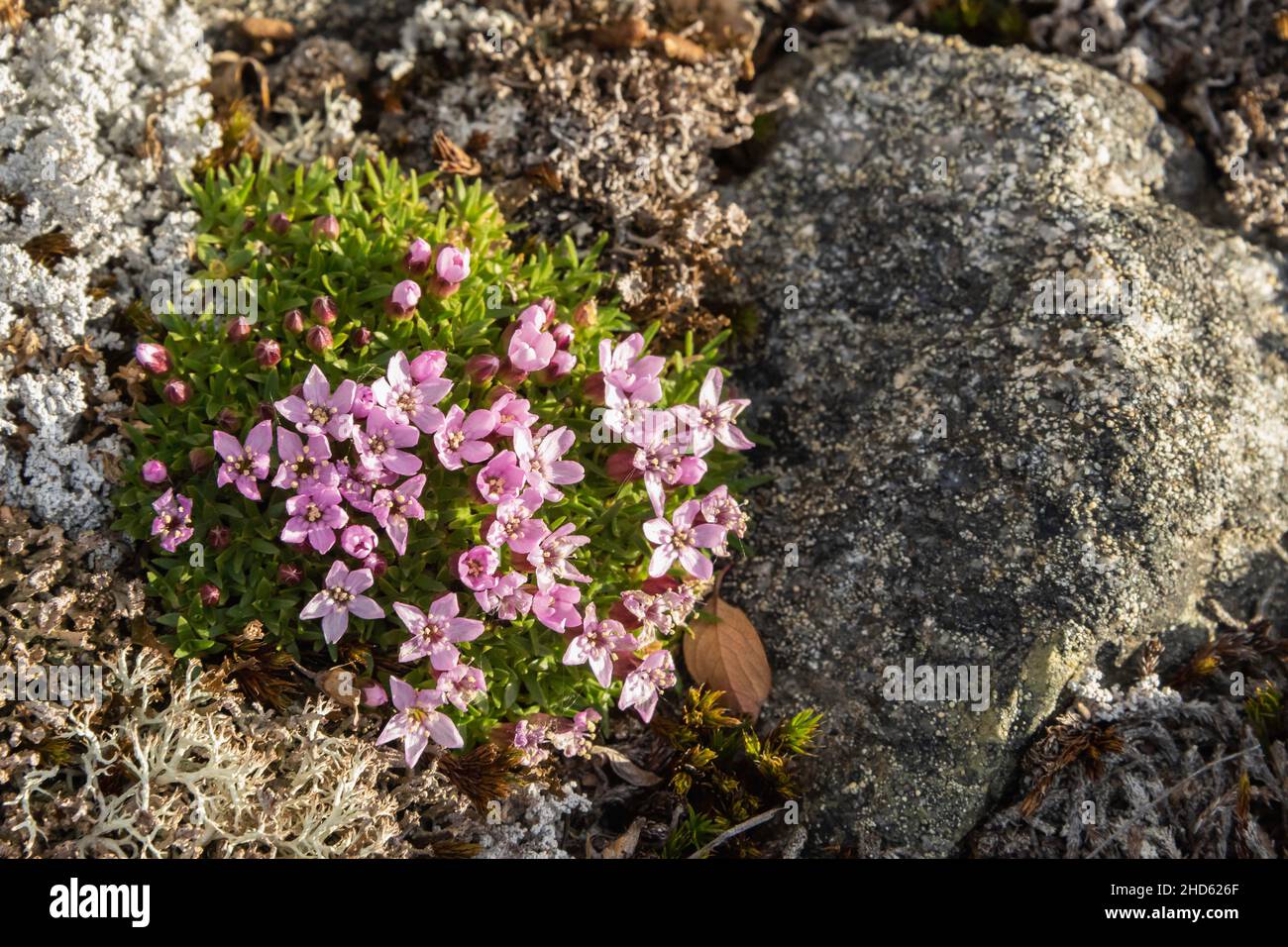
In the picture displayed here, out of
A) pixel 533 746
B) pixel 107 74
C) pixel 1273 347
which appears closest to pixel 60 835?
pixel 533 746

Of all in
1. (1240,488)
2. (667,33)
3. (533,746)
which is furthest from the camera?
(667,33)

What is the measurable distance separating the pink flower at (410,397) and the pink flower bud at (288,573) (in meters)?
0.73

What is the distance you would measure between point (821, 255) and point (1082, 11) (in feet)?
7.59

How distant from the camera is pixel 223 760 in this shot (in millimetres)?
4055

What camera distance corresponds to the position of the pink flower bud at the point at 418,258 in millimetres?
4375

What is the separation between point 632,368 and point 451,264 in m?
0.84

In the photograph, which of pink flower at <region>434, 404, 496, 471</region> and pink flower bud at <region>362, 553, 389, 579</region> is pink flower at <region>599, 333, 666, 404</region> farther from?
pink flower bud at <region>362, 553, 389, 579</region>

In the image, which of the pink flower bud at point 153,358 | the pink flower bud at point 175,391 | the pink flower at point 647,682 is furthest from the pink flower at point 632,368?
the pink flower bud at point 153,358

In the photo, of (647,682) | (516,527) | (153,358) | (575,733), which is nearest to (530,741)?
(575,733)

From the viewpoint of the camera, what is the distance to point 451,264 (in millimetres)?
4324

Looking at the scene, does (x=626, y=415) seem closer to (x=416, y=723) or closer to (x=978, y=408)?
(x=416, y=723)

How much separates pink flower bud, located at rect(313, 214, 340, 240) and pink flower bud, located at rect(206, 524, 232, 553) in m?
1.29
